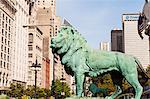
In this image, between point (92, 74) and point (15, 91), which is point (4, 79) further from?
point (92, 74)

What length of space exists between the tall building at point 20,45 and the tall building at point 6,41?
3765 mm

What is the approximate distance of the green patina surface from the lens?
36.1ft

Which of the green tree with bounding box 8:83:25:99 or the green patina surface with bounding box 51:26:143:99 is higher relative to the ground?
the green patina surface with bounding box 51:26:143:99

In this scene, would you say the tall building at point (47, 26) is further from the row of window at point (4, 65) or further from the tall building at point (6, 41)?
the row of window at point (4, 65)

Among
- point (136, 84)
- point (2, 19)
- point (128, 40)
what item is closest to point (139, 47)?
point (128, 40)

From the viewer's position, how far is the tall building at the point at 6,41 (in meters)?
89.1

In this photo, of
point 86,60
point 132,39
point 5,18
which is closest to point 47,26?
point 132,39

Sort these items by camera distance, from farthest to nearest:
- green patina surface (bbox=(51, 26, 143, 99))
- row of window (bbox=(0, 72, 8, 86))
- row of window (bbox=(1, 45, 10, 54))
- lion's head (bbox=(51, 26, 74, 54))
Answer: row of window (bbox=(1, 45, 10, 54)), row of window (bbox=(0, 72, 8, 86)), green patina surface (bbox=(51, 26, 143, 99)), lion's head (bbox=(51, 26, 74, 54))

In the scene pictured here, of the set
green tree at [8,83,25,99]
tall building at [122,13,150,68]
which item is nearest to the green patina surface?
green tree at [8,83,25,99]

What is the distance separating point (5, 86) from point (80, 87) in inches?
3215

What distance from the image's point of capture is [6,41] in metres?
94.4

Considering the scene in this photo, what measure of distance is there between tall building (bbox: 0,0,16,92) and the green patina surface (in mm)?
76480

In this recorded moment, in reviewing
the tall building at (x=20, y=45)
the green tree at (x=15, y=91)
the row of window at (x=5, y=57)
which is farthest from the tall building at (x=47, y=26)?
the green tree at (x=15, y=91)

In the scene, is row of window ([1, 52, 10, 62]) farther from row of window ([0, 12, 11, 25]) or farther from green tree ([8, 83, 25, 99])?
green tree ([8, 83, 25, 99])
